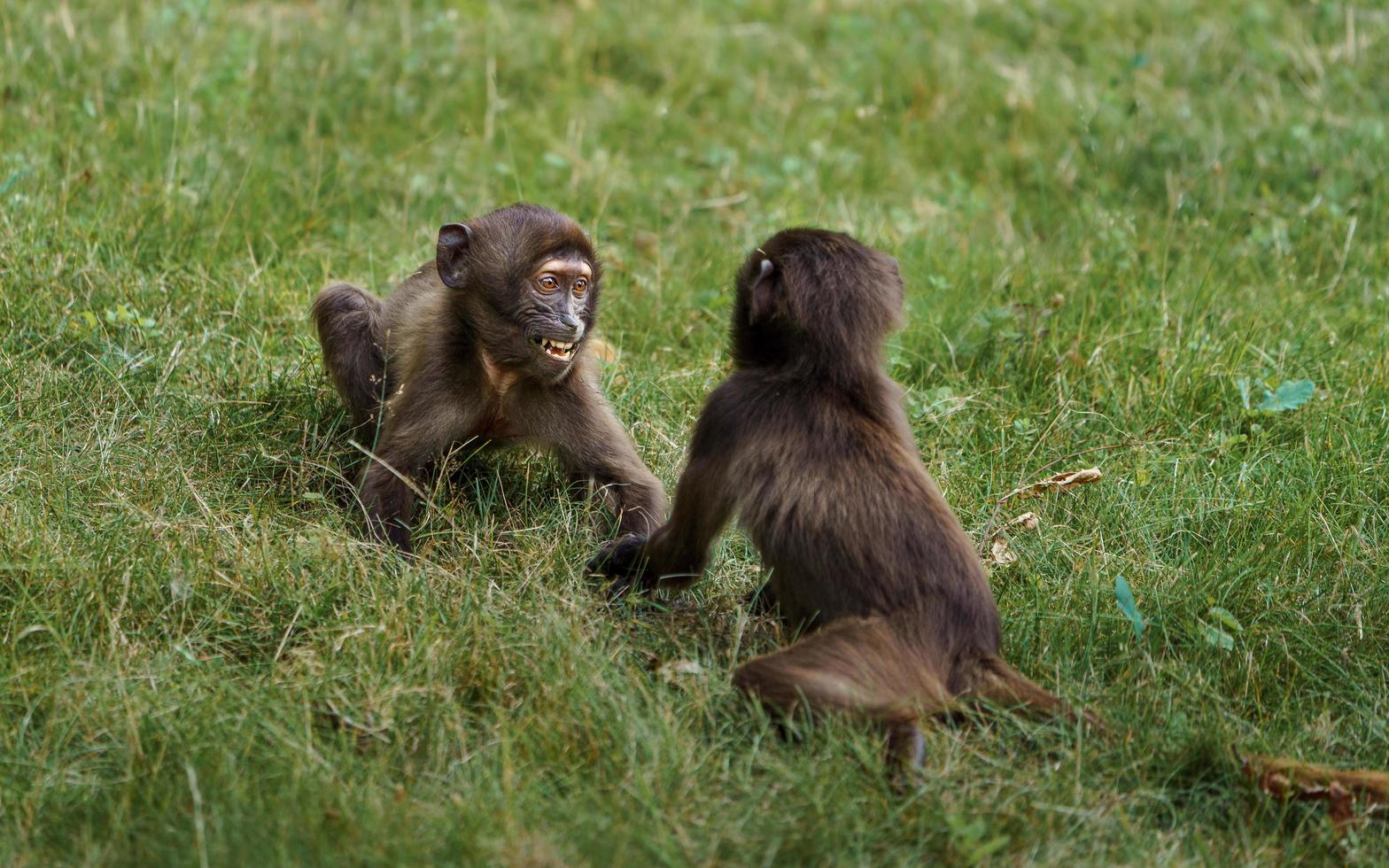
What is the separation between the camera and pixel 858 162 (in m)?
8.34

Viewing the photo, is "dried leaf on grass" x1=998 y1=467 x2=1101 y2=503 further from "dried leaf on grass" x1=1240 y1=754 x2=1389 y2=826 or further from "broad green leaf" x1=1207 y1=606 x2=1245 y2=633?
"dried leaf on grass" x1=1240 y1=754 x2=1389 y2=826

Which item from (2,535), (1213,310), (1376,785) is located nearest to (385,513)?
(2,535)

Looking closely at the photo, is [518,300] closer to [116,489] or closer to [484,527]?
[484,527]

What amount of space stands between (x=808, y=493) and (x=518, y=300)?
1.52 meters

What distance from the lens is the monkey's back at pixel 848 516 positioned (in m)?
4.18

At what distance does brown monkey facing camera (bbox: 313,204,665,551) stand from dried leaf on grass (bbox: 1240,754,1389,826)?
222cm

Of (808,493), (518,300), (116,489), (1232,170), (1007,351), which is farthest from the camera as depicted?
(1232,170)

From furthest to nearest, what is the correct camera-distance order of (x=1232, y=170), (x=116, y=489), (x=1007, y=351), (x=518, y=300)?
(x=1232, y=170) → (x=1007, y=351) → (x=518, y=300) → (x=116, y=489)

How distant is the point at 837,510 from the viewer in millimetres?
4227

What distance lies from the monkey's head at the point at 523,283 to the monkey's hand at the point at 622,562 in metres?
0.71

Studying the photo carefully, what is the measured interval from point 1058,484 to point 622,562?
64.8 inches

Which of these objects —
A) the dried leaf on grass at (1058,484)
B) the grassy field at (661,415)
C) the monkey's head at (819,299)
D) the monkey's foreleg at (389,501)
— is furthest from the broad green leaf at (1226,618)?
the monkey's foreleg at (389,501)

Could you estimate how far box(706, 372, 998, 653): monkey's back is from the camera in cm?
418

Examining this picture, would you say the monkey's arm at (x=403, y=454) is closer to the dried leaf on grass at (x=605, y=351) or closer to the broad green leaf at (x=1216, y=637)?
the dried leaf on grass at (x=605, y=351)
